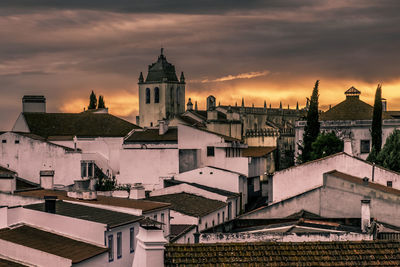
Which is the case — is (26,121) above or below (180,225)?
above

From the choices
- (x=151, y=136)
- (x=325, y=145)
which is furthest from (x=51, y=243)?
(x=325, y=145)

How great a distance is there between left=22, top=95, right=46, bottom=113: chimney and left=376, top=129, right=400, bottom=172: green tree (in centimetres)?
4203

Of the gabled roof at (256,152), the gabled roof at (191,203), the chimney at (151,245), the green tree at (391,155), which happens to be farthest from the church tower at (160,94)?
the chimney at (151,245)

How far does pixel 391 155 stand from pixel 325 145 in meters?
10.5

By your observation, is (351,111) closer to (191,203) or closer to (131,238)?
(191,203)

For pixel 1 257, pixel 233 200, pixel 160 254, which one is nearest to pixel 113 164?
pixel 233 200

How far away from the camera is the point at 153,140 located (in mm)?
77812

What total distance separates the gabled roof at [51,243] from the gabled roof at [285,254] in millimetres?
9405

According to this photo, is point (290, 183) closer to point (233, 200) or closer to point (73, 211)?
point (233, 200)

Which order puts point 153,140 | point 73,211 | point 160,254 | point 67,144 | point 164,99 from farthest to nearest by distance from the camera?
point 164,99
point 67,144
point 153,140
point 73,211
point 160,254

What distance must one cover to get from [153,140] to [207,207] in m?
25.1

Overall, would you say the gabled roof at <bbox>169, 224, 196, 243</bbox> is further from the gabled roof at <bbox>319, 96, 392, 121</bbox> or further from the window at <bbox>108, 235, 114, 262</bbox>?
the gabled roof at <bbox>319, 96, 392, 121</bbox>

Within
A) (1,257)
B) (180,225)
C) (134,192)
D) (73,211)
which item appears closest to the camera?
(1,257)

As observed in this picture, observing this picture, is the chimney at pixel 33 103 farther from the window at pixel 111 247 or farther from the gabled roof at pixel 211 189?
the window at pixel 111 247
